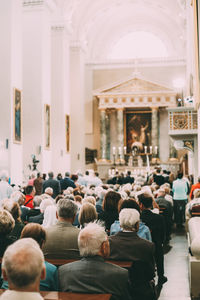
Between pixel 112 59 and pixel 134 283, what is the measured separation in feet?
90.9

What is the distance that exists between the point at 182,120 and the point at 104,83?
635 inches

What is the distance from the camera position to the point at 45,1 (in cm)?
2003

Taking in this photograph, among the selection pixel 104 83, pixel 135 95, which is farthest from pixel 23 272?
pixel 104 83

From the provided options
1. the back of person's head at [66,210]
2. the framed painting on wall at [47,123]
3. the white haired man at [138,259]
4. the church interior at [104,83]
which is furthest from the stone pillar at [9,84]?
the white haired man at [138,259]

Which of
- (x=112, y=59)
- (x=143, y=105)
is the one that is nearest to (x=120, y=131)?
(x=143, y=105)

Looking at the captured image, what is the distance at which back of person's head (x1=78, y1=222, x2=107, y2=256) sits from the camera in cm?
324

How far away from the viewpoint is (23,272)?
2.16 meters

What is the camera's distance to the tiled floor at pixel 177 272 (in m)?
6.17

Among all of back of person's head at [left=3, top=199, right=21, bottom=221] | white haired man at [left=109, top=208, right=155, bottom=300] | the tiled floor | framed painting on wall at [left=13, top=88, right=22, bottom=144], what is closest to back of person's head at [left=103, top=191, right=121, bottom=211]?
the tiled floor

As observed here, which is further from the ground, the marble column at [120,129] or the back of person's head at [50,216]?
the marble column at [120,129]

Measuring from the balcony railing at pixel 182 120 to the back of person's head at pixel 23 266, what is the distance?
13.3m

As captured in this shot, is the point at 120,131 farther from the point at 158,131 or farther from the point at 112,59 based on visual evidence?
the point at 112,59

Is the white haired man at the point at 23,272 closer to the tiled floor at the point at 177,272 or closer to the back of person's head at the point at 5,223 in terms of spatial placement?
the back of person's head at the point at 5,223

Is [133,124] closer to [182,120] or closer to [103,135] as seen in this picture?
[103,135]
